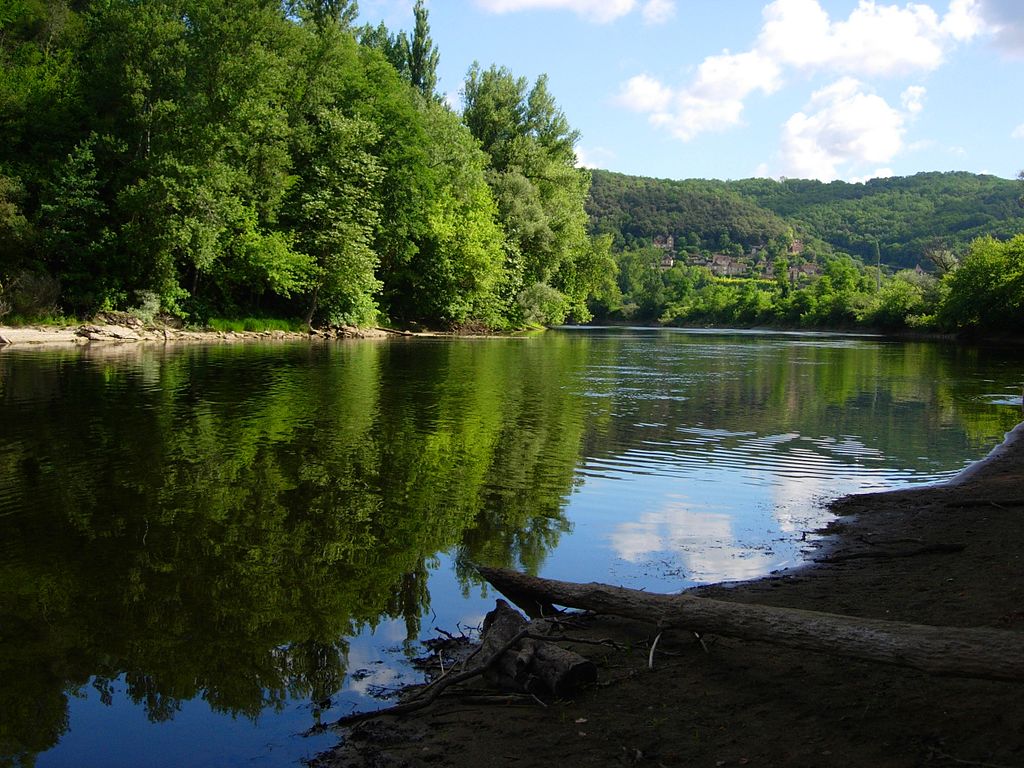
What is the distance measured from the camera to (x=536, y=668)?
566 centimetres

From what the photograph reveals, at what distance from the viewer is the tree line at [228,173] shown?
141 ft

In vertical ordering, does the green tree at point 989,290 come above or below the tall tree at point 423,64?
below

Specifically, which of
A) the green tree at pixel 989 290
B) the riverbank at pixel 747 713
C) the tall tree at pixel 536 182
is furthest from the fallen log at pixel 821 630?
the green tree at pixel 989 290

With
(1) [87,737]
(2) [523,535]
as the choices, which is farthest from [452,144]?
(1) [87,737]

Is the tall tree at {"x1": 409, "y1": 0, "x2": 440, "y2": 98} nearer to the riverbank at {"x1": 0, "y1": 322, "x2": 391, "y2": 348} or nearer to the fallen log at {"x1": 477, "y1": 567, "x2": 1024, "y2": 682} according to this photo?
the riverbank at {"x1": 0, "y1": 322, "x2": 391, "y2": 348}

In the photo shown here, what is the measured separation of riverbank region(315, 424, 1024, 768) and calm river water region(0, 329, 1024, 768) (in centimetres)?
87

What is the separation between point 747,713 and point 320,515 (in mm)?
6681

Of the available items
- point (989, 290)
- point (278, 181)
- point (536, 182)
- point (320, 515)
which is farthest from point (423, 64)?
point (320, 515)

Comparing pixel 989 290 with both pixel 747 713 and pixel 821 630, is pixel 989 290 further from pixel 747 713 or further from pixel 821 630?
pixel 747 713

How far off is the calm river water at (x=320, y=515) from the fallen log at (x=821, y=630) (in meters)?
1.32

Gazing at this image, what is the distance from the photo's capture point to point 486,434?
1752 cm

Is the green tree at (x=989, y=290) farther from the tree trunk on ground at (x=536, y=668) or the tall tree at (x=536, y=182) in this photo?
the tree trunk on ground at (x=536, y=668)

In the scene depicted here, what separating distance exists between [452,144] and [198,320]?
2463cm

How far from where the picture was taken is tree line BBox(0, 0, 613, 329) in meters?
43.0
